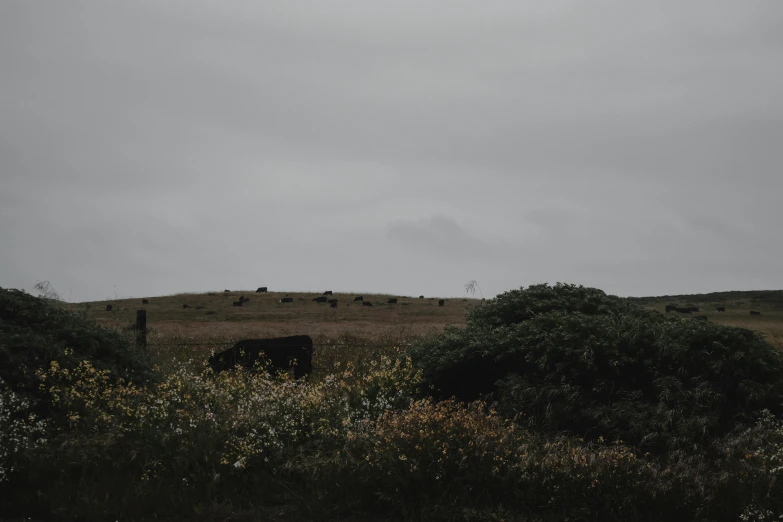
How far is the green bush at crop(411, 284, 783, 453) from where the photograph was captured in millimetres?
9617

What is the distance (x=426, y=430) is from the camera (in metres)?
9.00

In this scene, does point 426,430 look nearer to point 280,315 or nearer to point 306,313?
point 280,315

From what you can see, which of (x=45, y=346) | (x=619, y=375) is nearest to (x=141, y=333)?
(x=45, y=346)

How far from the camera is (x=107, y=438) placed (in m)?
9.43

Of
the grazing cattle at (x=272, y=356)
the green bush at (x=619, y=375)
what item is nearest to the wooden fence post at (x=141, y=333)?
the grazing cattle at (x=272, y=356)

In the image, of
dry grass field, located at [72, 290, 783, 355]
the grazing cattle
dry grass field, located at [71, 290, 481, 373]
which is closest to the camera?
the grazing cattle

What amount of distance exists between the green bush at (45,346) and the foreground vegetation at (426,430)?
35 millimetres

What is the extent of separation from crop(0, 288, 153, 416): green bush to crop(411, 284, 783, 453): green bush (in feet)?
17.6

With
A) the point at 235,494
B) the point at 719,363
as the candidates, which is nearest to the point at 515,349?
the point at 719,363

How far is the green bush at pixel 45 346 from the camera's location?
10.3m

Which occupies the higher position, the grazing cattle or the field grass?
the field grass

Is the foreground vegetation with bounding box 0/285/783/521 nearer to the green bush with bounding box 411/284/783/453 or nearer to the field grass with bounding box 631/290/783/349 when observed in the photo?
the green bush with bounding box 411/284/783/453

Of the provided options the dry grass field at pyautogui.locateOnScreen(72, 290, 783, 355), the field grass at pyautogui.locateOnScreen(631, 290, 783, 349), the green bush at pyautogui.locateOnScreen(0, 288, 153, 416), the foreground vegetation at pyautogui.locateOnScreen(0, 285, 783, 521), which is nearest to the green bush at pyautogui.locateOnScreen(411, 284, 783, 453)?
the foreground vegetation at pyautogui.locateOnScreen(0, 285, 783, 521)

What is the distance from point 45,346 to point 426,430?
21.2 ft
